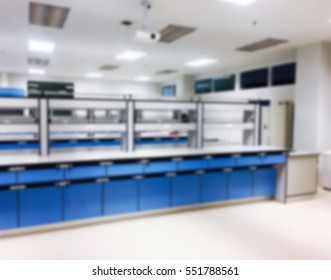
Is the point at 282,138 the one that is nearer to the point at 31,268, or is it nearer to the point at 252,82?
the point at 252,82

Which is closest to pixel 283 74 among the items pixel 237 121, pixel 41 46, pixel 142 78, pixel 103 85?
pixel 237 121

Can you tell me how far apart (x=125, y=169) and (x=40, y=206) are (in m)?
1.25

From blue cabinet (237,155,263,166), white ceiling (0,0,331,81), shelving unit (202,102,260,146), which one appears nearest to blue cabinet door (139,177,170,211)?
blue cabinet (237,155,263,166)

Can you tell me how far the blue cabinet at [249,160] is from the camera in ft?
17.2

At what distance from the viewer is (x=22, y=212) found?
3.80 meters

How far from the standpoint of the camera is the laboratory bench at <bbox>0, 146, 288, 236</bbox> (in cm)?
380

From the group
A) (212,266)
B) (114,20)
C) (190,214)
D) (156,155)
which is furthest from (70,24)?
(212,266)

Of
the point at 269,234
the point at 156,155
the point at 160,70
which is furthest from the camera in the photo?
the point at 160,70

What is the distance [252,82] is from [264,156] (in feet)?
18.1

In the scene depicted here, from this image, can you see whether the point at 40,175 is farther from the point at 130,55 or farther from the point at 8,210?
the point at 130,55

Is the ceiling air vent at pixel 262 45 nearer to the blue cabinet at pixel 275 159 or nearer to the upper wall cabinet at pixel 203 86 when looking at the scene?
the blue cabinet at pixel 275 159

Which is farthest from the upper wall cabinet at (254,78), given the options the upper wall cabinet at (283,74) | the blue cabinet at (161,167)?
the blue cabinet at (161,167)

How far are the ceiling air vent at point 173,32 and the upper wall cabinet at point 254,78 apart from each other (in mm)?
4089

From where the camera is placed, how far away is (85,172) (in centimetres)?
413
